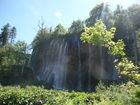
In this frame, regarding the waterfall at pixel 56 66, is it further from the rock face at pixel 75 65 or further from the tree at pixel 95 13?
the tree at pixel 95 13

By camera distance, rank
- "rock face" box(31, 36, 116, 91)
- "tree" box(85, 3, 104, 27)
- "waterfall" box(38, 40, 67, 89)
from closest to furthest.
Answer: "rock face" box(31, 36, 116, 91), "waterfall" box(38, 40, 67, 89), "tree" box(85, 3, 104, 27)

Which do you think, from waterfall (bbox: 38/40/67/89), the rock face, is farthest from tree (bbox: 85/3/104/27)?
waterfall (bbox: 38/40/67/89)

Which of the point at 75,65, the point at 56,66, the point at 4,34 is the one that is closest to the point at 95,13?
the point at 75,65

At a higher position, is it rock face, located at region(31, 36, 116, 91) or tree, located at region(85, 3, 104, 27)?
tree, located at region(85, 3, 104, 27)

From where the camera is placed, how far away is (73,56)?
1105 inches

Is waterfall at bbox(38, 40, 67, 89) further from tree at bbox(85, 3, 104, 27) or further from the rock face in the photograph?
tree at bbox(85, 3, 104, 27)

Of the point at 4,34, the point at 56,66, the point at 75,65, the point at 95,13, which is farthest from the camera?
the point at 4,34

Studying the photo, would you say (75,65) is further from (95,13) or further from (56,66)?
(95,13)

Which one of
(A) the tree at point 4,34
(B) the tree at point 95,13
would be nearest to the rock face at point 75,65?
(B) the tree at point 95,13

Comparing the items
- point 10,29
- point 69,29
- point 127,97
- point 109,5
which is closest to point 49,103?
point 127,97

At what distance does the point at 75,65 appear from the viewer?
27766 millimetres

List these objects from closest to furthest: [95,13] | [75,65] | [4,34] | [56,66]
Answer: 1. [75,65]
2. [56,66]
3. [95,13]
4. [4,34]

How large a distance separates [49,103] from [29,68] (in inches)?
1200

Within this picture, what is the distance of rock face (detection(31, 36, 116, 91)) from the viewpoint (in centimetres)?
2602
